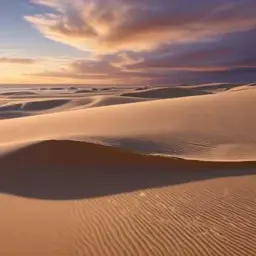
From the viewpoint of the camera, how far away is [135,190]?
692 cm

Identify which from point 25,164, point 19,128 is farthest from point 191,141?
point 19,128

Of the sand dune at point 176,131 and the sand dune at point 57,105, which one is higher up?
the sand dune at point 176,131

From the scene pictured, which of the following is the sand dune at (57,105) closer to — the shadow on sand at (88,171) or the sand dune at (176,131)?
the sand dune at (176,131)

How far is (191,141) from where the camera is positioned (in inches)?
405

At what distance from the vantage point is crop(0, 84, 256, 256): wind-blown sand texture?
4.60m

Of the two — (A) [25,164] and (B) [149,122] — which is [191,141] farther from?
(A) [25,164]

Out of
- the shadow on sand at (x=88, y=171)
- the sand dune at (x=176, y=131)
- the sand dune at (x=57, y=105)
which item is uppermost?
the sand dune at (x=176, y=131)

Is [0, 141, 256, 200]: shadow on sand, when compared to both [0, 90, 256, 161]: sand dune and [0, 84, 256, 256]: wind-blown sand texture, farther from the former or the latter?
[0, 90, 256, 161]: sand dune

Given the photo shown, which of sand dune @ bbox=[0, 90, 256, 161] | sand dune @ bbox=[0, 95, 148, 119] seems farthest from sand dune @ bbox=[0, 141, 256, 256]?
sand dune @ bbox=[0, 95, 148, 119]

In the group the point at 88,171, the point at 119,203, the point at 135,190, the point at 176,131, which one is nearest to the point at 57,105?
the point at 176,131

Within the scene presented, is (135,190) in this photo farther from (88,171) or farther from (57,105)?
(57,105)

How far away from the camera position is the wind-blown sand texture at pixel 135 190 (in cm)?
460

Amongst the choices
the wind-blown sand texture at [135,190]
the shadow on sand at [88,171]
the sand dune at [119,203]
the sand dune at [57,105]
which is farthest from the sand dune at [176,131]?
the sand dune at [57,105]

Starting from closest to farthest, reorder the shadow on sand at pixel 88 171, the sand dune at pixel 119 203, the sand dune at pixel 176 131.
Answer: the sand dune at pixel 119 203, the shadow on sand at pixel 88 171, the sand dune at pixel 176 131
